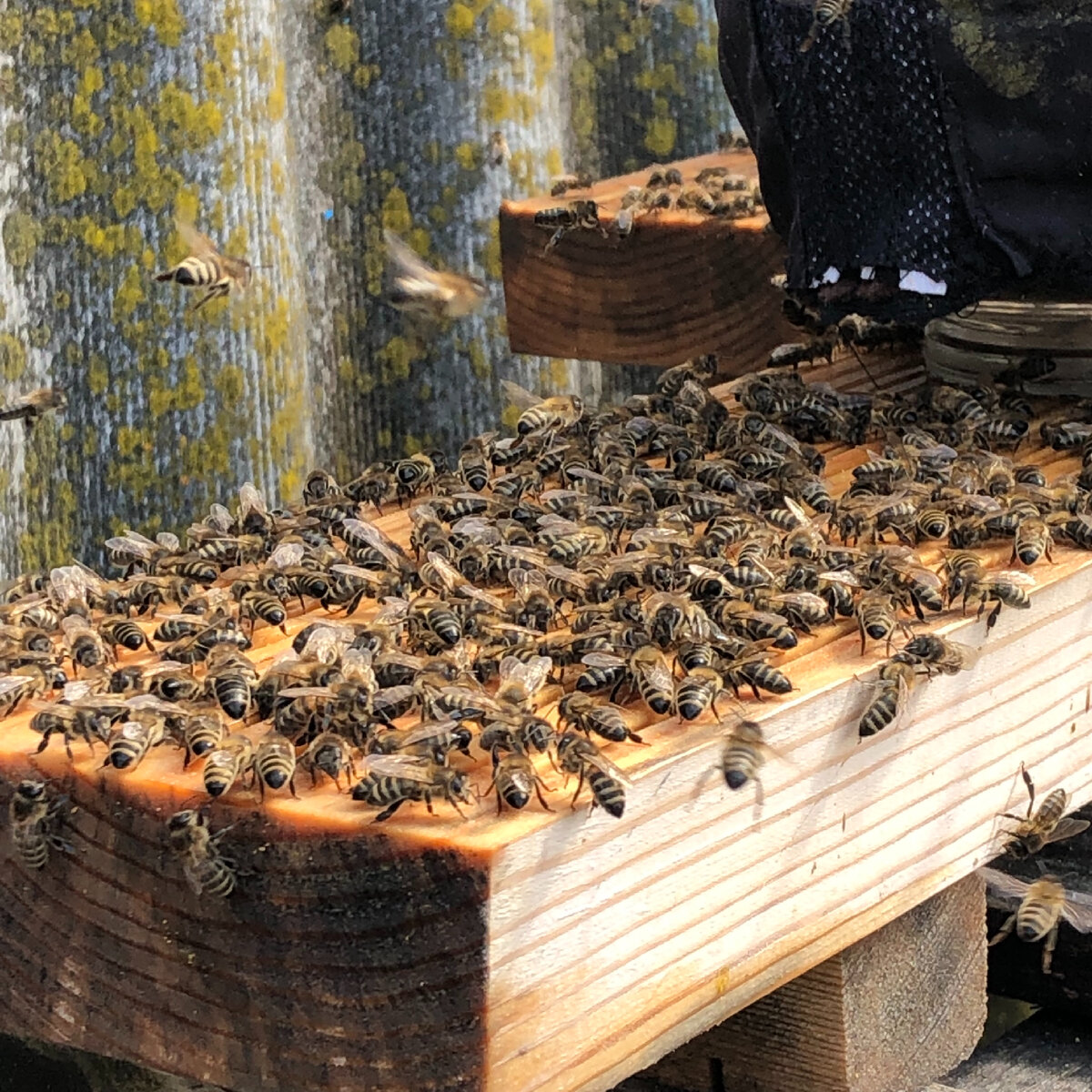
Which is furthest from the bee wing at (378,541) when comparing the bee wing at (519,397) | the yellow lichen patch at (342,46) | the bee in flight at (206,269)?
the yellow lichen patch at (342,46)

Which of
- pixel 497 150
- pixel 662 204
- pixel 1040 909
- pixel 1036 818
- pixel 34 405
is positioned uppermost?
pixel 497 150

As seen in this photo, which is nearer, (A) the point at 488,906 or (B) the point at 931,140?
(A) the point at 488,906

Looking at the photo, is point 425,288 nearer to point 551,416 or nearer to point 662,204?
point 662,204

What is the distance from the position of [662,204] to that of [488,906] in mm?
3583

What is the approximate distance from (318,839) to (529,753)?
285 millimetres

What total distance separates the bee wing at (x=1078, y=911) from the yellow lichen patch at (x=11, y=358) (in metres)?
3.81

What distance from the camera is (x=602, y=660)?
2232 mm

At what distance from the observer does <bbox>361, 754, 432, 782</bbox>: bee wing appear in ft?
6.17

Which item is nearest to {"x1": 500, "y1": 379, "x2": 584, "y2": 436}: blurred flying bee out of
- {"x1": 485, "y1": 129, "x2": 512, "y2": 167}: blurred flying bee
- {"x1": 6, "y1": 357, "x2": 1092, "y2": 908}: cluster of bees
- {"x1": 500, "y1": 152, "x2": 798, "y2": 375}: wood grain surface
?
{"x1": 6, "y1": 357, "x2": 1092, "y2": 908}: cluster of bees

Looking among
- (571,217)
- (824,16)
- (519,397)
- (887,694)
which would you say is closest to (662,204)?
(571,217)

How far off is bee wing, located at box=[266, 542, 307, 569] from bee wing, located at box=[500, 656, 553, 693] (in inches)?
27.8

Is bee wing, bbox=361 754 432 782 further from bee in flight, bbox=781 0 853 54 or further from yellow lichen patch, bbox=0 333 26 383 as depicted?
yellow lichen patch, bbox=0 333 26 383

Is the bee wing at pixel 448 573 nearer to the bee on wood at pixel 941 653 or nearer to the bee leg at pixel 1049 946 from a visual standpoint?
the bee on wood at pixel 941 653

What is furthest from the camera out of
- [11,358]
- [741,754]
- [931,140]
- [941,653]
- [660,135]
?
[660,135]
